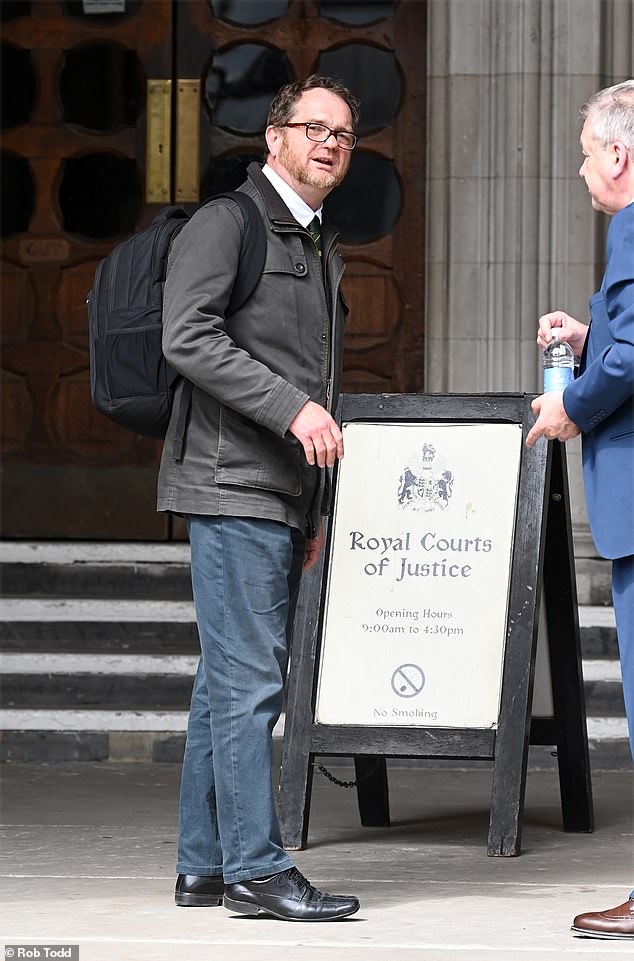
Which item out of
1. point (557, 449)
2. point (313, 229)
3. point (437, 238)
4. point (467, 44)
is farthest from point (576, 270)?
point (313, 229)

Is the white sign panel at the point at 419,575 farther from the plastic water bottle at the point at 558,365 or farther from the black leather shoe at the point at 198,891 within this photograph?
the plastic water bottle at the point at 558,365

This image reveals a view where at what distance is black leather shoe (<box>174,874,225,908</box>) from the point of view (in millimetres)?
4211

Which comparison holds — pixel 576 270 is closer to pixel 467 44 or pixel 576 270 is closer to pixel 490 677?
pixel 467 44

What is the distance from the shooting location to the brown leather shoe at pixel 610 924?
386cm

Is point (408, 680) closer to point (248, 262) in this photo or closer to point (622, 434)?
point (622, 434)

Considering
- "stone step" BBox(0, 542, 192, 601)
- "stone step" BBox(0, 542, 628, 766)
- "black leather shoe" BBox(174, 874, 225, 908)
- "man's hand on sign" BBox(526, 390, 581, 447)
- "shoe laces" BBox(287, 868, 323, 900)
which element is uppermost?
"man's hand on sign" BBox(526, 390, 581, 447)

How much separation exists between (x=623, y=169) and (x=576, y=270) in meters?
4.07

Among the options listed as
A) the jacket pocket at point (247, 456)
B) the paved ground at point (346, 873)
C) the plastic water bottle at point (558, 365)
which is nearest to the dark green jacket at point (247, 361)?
the jacket pocket at point (247, 456)

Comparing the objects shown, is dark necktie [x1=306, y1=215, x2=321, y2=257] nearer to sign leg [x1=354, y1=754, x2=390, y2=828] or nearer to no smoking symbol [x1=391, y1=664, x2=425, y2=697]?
no smoking symbol [x1=391, y1=664, x2=425, y2=697]

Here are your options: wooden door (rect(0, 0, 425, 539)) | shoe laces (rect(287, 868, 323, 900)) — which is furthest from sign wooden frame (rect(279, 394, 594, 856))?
wooden door (rect(0, 0, 425, 539))

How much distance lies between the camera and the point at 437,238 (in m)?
8.04

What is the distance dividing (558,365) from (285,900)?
142 centimetres

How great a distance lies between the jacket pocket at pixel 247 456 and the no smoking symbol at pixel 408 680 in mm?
1247

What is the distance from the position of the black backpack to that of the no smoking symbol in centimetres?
141
